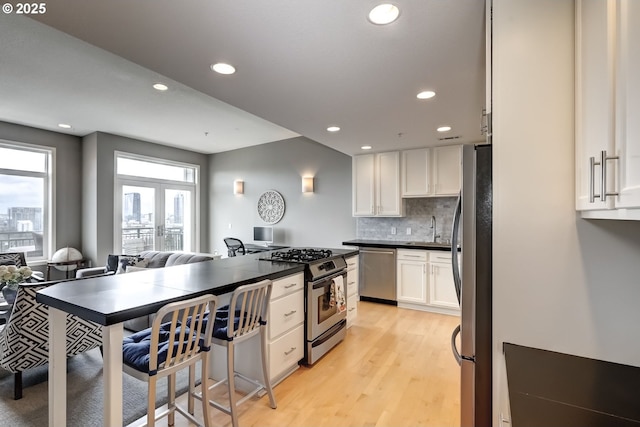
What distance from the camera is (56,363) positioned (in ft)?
5.34

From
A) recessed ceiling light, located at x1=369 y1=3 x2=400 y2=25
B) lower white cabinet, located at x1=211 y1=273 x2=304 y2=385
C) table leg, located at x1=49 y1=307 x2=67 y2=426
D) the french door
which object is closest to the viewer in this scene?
recessed ceiling light, located at x1=369 y1=3 x2=400 y2=25

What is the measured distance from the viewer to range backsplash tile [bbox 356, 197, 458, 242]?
467 cm

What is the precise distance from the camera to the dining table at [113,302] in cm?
138

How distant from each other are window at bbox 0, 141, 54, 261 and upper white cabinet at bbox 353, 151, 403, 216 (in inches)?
212

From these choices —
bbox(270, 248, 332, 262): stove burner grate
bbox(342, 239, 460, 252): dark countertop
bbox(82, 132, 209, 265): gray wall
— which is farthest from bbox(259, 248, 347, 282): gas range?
bbox(82, 132, 209, 265): gray wall

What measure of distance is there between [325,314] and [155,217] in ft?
16.9

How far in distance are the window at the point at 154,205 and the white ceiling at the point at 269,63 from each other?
180 centimetres

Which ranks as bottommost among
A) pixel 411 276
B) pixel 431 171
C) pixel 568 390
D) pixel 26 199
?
pixel 411 276

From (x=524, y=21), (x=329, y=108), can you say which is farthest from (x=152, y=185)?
(x=524, y=21)

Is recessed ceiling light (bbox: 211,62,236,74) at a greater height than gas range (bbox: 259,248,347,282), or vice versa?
recessed ceiling light (bbox: 211,62,236,74)

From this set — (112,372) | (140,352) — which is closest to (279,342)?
(140,352)

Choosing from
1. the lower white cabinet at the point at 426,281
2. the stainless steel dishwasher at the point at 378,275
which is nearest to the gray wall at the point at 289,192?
the stainless steel dishwasher at the point at 378,275

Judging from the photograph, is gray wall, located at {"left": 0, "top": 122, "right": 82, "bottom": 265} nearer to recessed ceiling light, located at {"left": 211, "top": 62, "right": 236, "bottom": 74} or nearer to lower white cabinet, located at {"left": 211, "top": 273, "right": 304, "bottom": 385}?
lower white cabinet, located at {"left": 211, "top": 273, "right": 304, "bottom": 385}

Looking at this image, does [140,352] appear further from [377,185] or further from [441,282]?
[377,185]
